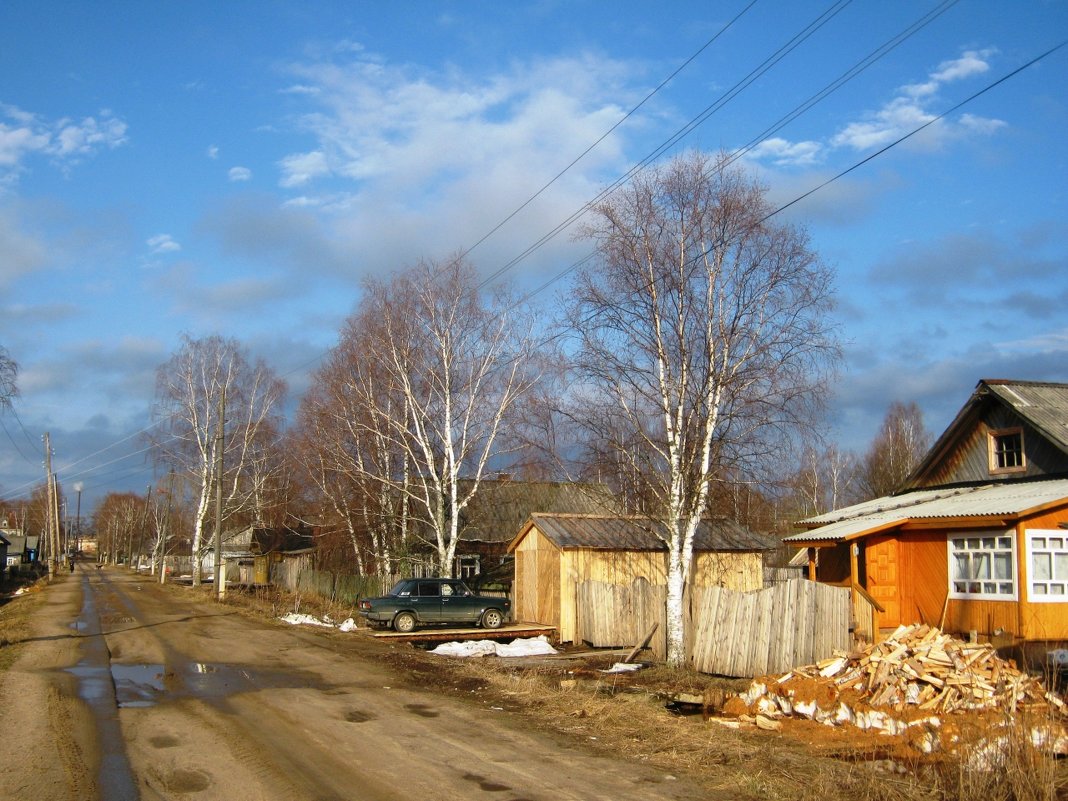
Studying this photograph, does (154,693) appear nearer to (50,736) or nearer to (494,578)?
(50,736)

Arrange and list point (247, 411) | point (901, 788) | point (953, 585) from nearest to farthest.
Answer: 1. point (901, 788)
2. point (953, 585)
3. point (247, 411)

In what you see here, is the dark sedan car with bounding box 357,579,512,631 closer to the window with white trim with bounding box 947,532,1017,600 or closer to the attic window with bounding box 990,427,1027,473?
the window with white trim with bounding box 947,532,1017,600

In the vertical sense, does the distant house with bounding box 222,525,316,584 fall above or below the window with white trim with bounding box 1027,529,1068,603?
below

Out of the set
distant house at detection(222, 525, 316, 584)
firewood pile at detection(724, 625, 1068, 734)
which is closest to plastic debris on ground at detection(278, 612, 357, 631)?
firewood pile at detection(724, 625, 1068, 734)

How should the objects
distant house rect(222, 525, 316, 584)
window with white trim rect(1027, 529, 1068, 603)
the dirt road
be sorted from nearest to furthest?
the dirt road < window with white trim rect(1027, 529, 1068, 603) < distant house rect(222, 525, 316, 584)

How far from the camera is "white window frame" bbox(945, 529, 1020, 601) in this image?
2012cm

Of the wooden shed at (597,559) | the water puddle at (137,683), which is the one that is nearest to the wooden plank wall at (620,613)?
the wooden shed at (597,559)

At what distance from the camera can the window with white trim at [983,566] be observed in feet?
66.6

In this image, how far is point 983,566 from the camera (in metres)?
21.1

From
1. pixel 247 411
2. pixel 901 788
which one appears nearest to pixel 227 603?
pixel 247 411

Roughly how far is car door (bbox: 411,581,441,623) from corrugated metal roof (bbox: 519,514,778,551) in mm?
3672

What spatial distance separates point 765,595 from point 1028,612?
271 inches

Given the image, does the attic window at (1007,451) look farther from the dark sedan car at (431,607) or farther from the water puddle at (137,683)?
the water puddle at (137,683)

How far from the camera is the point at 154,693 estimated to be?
14305 mm
